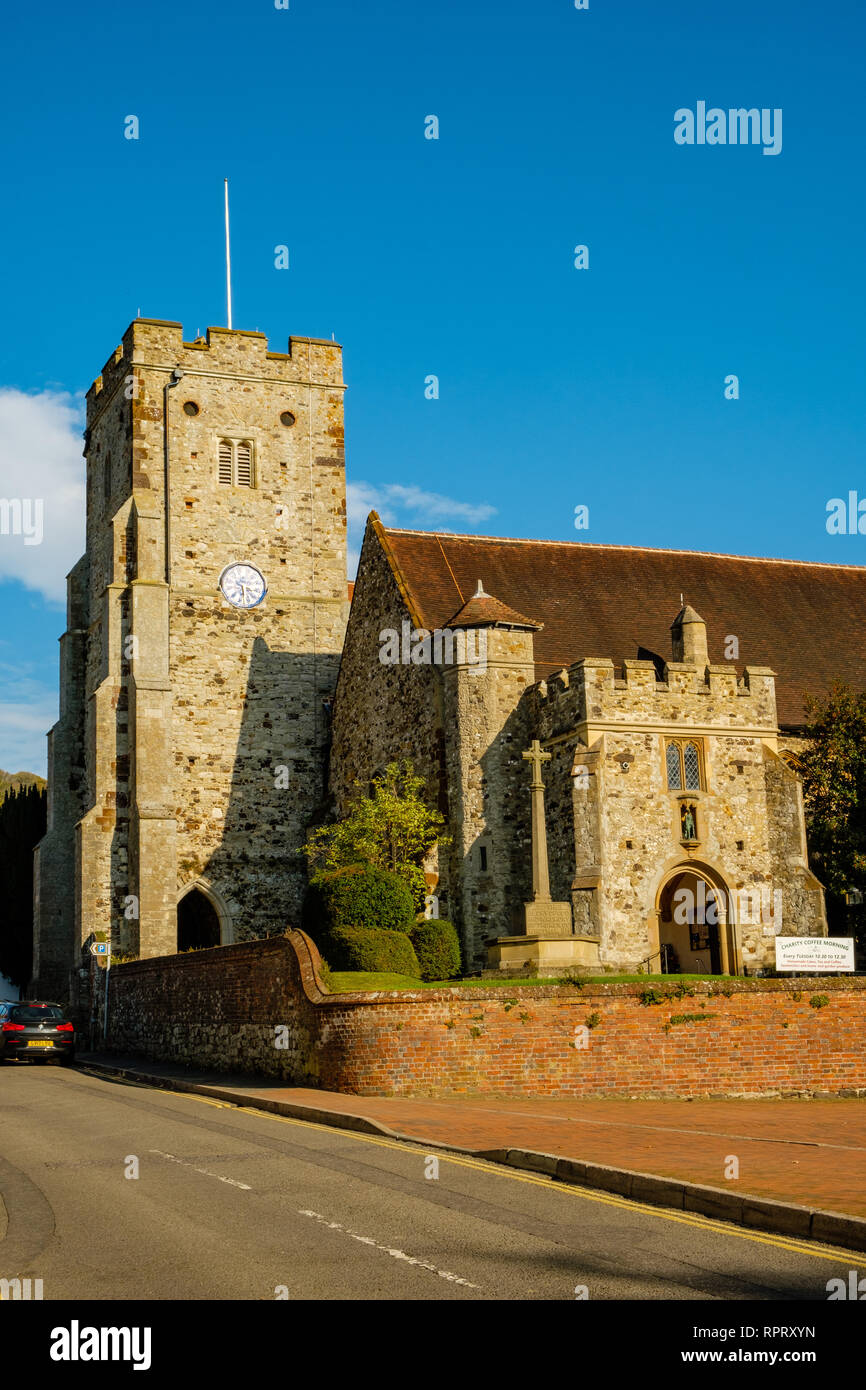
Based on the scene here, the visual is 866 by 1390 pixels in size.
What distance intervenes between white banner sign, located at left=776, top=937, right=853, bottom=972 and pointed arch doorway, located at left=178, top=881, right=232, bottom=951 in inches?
790

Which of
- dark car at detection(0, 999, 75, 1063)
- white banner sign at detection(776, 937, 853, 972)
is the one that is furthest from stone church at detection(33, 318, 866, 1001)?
dark car at detection(0, 999, 75, 1063)

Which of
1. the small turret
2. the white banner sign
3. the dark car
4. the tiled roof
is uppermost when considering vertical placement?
the tiled roof

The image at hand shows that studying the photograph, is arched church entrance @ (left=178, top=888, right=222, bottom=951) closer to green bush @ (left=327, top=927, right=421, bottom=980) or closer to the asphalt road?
green bush @ (left=327, top=927, right=421, bottom=980)

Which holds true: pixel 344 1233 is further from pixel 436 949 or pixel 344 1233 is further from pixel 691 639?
pixel 691 639

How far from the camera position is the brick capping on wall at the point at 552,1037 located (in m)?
19.6

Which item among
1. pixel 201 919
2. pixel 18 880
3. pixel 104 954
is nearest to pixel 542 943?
pixel 104 954

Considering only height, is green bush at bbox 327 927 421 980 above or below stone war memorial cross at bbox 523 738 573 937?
below

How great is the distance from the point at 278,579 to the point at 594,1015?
24.2m

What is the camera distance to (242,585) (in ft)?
136

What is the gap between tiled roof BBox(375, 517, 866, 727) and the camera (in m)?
32.3

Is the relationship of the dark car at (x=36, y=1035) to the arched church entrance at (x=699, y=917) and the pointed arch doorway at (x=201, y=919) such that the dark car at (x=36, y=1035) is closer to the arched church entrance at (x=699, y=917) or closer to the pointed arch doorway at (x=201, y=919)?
the pointed arch doorway at (x=201, y=919)

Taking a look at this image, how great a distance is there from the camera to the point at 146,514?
131ft

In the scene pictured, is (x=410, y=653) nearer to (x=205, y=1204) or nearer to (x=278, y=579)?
(x=278, y=579)

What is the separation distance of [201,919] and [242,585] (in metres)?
10.0
